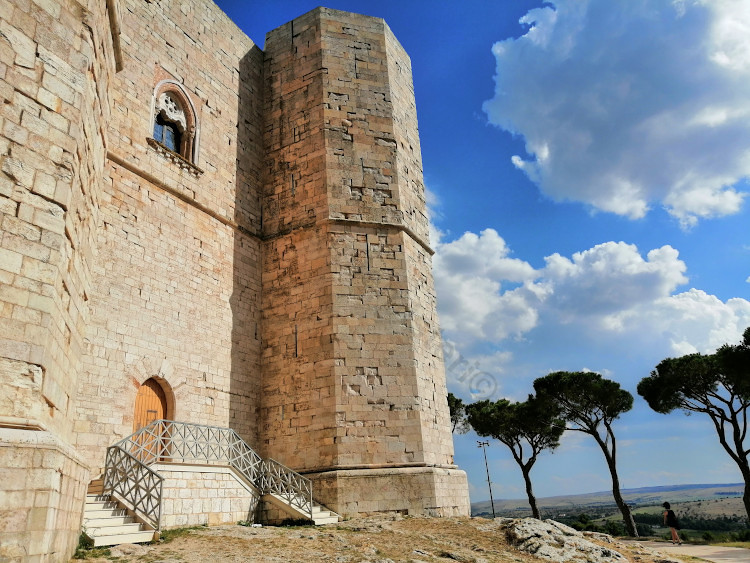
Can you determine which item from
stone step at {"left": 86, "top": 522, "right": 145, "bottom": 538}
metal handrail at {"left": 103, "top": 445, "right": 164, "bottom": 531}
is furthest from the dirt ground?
metal handrail at {"left": 103, "top": 445, "right": 164, "bottom": 531}

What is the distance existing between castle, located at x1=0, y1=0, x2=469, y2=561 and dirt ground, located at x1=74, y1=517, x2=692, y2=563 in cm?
83

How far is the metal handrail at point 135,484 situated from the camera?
731cm

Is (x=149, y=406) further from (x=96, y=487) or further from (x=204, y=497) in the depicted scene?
(x=204, y=497)

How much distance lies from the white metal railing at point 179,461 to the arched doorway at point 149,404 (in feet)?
1.07

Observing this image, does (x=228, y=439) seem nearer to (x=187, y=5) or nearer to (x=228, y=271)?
(x=228, y=271)

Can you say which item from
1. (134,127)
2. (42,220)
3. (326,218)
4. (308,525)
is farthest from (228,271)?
(42,220)

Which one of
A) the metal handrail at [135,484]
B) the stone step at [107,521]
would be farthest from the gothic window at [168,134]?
the stone step at [107,521]

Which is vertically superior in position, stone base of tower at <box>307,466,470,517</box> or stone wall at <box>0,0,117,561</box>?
stone wall at <box>0,0,117,561</box>

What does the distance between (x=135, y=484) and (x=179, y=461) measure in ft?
3.68

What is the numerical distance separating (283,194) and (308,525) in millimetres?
7597

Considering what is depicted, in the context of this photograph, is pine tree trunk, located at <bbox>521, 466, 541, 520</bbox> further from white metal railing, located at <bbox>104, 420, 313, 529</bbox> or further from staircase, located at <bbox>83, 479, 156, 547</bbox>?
staircase, located at <bbox>83, 479, 156, 547</bbox>

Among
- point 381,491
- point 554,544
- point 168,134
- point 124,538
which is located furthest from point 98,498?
point 168,134

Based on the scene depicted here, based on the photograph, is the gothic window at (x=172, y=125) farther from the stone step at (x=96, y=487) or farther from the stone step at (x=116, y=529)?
the stone step at (x=116, y=529)

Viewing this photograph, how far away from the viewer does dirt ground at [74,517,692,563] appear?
20.7ft
